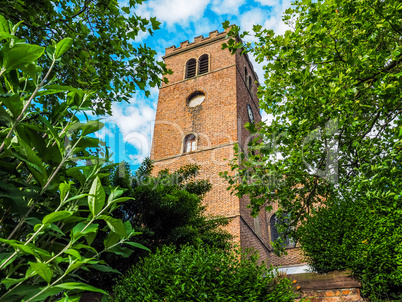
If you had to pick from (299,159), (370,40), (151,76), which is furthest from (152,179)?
(370,40)

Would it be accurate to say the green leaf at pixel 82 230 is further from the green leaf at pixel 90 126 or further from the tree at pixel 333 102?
the tree at pixel 333 102

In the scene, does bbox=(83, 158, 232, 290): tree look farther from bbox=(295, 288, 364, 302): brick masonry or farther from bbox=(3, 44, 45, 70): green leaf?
bbox=(3, 44, 45, 70): green leaf

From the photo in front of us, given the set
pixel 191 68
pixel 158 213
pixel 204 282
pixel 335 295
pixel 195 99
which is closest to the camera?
pixel 204 282

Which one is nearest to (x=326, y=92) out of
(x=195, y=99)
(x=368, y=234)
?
(x=368, y=234)

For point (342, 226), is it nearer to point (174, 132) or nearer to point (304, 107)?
point (304, 107)

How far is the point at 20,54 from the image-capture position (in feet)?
2.95

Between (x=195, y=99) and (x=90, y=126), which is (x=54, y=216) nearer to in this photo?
(x=90, y=126)

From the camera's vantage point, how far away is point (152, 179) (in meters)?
8.69

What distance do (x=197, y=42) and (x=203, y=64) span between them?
6.96 ft

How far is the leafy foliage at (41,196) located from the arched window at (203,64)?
18.4 meters

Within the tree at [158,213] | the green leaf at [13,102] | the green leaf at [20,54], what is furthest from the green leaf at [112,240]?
the tree at [158,213]

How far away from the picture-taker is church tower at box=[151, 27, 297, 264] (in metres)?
13.9

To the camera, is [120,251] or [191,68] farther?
[191,68]

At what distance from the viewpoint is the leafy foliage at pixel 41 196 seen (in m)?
0.89
